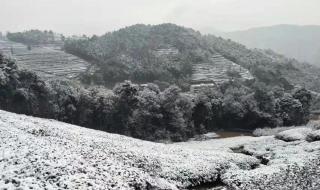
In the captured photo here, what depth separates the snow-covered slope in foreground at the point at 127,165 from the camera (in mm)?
36219

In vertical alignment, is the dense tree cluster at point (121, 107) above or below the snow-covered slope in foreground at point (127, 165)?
below

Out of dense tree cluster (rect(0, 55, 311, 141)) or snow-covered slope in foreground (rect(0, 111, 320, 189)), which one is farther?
dense tree cluster (rect(0, 55, 311, 141))

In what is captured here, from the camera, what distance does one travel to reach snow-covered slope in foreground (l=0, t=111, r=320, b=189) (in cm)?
3622

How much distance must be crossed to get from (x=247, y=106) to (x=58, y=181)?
102291 millimetres

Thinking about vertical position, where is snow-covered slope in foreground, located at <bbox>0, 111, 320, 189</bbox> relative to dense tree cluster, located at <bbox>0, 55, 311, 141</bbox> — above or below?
above

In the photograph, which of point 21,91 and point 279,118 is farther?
point 279,118

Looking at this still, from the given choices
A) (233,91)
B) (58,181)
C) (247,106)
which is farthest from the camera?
(233,91)

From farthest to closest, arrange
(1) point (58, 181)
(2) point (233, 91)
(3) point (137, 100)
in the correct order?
(2) point (233, 91) < (3) point (137, 100) < (1) point (58, 181)

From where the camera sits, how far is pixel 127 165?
147 feet

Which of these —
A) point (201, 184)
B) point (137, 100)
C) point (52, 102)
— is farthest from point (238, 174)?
point (52, 102)

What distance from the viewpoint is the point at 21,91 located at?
114 meters

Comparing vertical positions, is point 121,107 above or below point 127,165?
below

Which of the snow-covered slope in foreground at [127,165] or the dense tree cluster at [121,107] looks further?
the dense tree cluster at [121,107]

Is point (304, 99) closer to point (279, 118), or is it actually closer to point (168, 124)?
point (279, 118)
